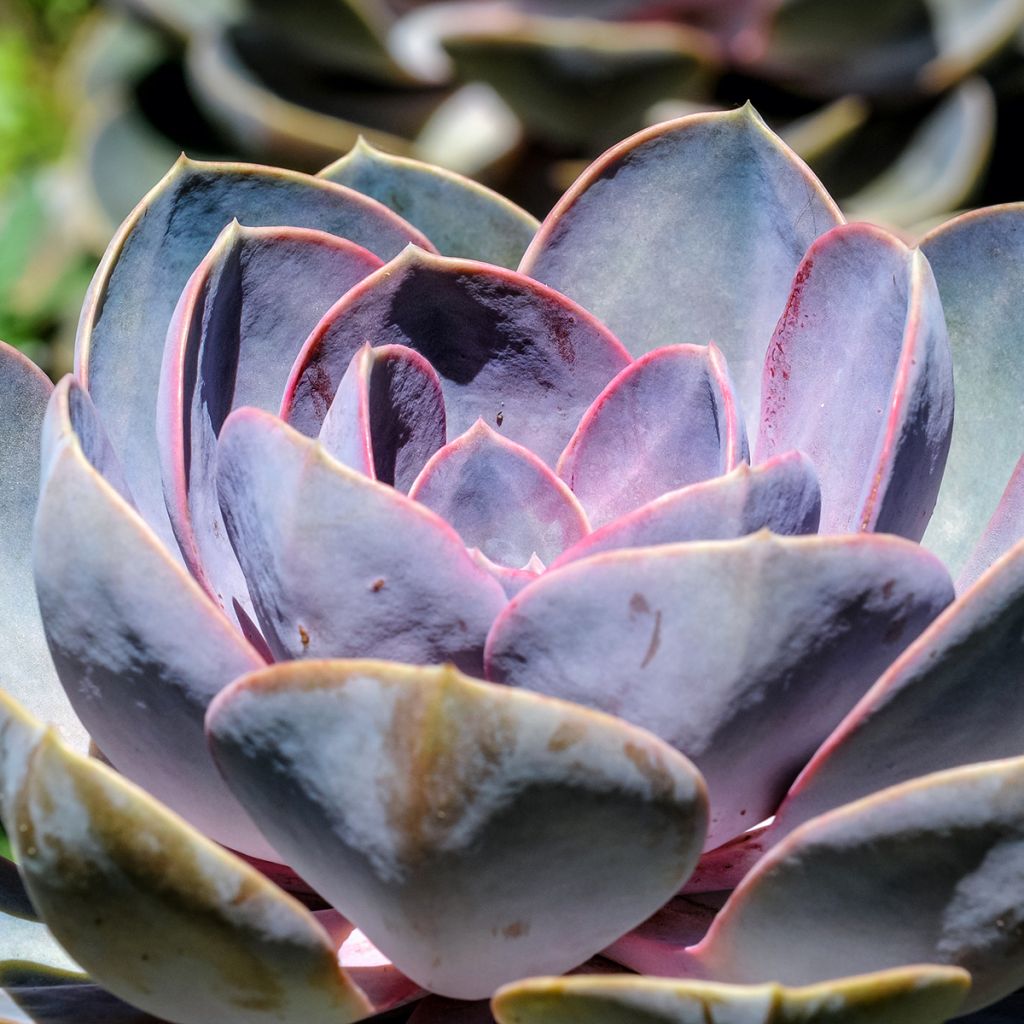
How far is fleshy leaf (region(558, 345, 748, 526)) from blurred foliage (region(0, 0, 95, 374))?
1.02 meters

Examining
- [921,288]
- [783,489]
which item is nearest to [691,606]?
[783,489]

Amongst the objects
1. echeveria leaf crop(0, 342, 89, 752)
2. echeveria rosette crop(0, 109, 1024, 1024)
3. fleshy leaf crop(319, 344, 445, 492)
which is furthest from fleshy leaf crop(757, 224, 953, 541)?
echeveria leaf crop(0, 342, 89, 752)

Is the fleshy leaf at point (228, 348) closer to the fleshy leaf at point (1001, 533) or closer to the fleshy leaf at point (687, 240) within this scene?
the fleshy leaf at point (687, 240)

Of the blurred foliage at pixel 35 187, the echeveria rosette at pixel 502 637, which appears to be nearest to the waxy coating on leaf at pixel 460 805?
the echeveria rosette at pixel 502 637

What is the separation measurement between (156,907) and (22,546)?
383mm

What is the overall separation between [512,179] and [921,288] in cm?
171

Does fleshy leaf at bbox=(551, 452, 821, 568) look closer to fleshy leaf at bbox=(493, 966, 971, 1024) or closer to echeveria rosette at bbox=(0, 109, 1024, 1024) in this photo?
echeveria rosette at bbox=(0, 109, 1024, 1024)

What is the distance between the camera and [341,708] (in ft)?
2.10

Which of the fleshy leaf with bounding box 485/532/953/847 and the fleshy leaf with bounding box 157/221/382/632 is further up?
the fleshy leaf with bounding box 157/221/382/632

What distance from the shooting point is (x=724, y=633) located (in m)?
0.70

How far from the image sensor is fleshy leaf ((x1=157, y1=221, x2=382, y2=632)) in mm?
870

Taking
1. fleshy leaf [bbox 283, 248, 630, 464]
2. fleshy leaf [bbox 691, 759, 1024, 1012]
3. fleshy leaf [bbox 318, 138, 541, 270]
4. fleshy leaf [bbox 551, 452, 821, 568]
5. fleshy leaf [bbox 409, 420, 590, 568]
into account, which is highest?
fleshy leaf [bbox 318, 138, 541, 270]

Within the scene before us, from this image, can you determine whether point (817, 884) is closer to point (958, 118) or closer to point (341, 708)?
point (341, 708)

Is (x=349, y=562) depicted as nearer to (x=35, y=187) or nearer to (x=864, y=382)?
(x=864, y=382)
